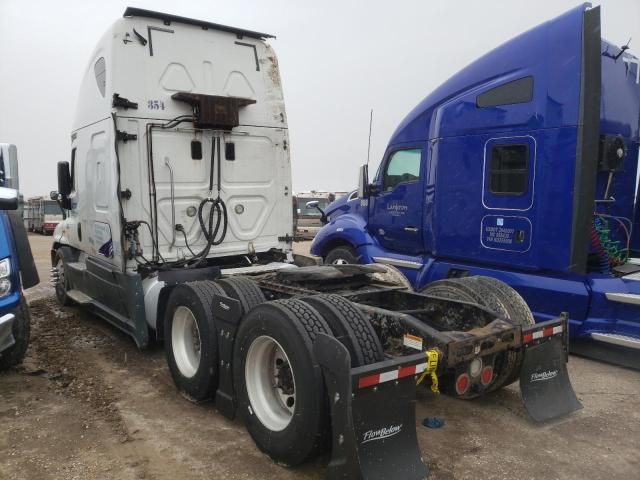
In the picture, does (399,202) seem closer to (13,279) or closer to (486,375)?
(486,375)

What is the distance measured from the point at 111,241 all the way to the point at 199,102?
1.73 meters

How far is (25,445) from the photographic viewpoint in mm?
3537

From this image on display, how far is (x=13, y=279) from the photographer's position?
425 cm

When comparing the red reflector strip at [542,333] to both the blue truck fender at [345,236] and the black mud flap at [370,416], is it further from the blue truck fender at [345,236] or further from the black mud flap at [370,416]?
the blue truck fender at [345,236]

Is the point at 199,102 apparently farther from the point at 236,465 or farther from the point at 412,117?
the point at 236,465

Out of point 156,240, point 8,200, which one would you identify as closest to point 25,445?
point 8,200

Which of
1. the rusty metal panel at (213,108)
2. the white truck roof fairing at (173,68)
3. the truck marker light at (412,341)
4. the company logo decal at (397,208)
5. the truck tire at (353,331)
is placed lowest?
the truck marker light at (412,341)

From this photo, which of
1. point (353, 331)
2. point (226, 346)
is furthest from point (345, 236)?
point (353, 331)

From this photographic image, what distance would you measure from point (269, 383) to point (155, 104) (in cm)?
331

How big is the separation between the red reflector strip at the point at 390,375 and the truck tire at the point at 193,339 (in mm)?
1650

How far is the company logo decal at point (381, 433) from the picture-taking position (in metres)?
2.76

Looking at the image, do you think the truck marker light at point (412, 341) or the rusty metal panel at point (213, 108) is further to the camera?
the rusty metal panel at point (213, 108)

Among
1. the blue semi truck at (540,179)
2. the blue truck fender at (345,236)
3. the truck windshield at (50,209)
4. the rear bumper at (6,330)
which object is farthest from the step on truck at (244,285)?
the truck windshield at (50,209)

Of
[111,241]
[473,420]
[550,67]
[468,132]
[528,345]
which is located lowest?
[473,420]
